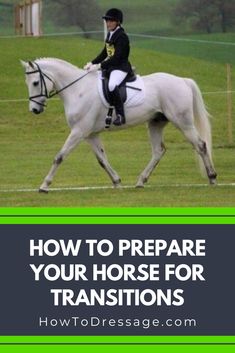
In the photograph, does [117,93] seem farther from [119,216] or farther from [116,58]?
[119,216]

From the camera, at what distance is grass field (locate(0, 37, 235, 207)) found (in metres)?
18.2

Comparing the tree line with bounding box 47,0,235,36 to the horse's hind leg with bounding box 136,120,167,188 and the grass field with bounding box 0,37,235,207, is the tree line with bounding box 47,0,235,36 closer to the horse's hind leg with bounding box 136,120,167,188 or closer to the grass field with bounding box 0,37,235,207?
the grass field with bounding box 0,37,235,207

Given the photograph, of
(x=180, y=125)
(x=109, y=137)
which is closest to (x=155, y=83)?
(x=180, y=125)

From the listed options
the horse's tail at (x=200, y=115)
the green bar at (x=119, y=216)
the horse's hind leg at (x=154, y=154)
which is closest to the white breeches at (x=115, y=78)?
the horse's hind leg at (x=154, y=154)

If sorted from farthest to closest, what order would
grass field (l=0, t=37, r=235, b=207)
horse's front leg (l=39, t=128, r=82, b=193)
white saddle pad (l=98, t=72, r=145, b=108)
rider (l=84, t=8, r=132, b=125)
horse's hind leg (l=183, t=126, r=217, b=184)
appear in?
horse's hind leg (l=183, t=126, r=217, b=184), white saddle pad (l=98, t=72, r=145, b=108), rider (l=84, t=8, r=132, b=125), horse's front leg (l=39, t=128, r=82, b=193), grass field (l=0, t=37, r=235, b=207)

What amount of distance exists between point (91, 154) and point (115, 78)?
9398 mm

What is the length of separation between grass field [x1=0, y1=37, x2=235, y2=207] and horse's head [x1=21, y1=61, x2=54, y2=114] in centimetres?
127

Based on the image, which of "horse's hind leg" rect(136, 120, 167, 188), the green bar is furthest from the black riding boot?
the green bar

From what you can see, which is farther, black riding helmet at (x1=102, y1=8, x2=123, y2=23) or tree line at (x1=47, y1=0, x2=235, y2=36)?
tree line at (x1=47, y1=0, x2=235, y2=36)

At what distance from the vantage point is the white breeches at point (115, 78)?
61.8 feet

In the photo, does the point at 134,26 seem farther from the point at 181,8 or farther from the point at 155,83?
the point at 155,83

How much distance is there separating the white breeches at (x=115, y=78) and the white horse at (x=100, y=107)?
0.26m

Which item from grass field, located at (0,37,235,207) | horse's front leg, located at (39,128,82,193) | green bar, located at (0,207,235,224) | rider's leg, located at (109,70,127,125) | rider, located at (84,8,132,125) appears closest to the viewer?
green bar, located at (0,207,235,224)

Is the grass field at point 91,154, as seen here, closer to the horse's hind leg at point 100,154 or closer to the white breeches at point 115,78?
the horse's hind leg at point 100,154
